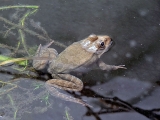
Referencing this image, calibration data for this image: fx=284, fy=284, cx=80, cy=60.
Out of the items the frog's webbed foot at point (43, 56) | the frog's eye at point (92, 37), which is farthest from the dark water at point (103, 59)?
the frog's eye at point (92, 37)

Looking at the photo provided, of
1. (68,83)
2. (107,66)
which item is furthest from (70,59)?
(107,66)

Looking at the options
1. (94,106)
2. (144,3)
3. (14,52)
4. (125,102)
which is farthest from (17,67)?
(144,3)

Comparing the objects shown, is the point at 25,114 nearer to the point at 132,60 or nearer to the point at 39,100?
the point at 39,100

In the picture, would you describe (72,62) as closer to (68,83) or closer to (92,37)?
(68,83)

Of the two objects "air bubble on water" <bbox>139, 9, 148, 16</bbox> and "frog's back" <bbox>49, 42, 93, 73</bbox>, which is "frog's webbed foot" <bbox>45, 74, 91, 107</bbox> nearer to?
"frog's back" <bbox>49, 42, 93, 73</bbox>

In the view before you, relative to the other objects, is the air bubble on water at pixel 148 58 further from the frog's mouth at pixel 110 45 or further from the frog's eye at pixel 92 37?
the frog's eye at pixel 92 37

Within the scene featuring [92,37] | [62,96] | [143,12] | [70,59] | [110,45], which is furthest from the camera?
[143,12]

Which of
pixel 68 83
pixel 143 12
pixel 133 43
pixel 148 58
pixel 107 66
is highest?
pixel 143 12
